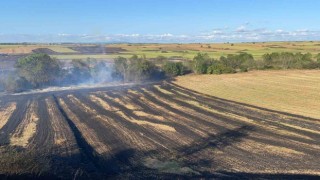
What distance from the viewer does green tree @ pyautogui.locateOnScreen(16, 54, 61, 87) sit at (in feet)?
170

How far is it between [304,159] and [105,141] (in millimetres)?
11510

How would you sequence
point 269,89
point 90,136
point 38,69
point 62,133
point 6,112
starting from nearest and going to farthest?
point 90,136, point 62,133, point 6,112, point 269,89, point 38,69

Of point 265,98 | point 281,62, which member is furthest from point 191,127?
point 281,62

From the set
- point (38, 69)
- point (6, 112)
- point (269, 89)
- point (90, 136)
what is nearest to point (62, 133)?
point (90, 136)

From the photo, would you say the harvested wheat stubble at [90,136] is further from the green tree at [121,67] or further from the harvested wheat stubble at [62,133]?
the green tree at [121,67]

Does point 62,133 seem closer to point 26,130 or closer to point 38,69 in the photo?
point 26,130

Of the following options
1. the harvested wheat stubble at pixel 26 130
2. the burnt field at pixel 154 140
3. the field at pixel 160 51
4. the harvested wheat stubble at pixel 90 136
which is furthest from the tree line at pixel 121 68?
the harvested wheat stubble at pixel 90 136

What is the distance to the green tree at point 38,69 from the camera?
51688 millimetres

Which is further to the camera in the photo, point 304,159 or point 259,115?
point 259,115

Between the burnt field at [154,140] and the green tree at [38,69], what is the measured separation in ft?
45.5

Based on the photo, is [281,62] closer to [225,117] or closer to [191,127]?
[225,117]

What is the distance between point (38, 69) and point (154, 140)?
3334 centimetres

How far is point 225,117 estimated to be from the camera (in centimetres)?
2973

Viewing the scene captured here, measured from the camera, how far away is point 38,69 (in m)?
51.3
